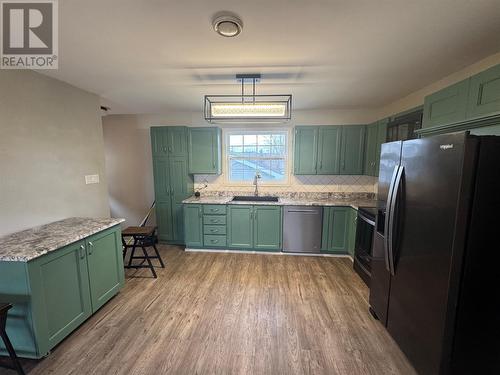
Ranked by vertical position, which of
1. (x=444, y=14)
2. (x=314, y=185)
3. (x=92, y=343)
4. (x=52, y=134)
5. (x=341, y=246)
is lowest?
(x=92, y=343)

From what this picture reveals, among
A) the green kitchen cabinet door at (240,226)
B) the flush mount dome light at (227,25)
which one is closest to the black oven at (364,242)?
the green kitchen cabinet door at (240,226)

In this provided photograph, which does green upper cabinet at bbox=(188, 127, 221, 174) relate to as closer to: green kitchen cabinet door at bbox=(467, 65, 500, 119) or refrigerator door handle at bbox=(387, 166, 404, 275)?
refrigerator door handle at bbox=(387, 166, 404, 275)

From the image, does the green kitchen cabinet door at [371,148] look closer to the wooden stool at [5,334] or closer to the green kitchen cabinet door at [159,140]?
the green kitchen cabinet door at [159,140]

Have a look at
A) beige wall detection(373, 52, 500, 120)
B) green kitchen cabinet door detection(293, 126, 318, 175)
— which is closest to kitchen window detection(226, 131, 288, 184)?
green kitchen cabinet door detection(293, 126, 318, 175)

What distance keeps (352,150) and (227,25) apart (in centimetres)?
297

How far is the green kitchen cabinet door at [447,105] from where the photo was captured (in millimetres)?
1644

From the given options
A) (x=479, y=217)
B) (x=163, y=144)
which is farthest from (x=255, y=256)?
(x=479, y=217)

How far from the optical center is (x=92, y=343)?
1857 mm

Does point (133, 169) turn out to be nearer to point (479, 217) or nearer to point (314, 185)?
point (314, 185)

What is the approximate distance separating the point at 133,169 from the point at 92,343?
3.20m

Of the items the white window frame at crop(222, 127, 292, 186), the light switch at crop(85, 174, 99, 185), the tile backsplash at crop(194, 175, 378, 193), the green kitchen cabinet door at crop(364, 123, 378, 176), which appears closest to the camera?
the light switch at crop(85, 174, 99, 185)

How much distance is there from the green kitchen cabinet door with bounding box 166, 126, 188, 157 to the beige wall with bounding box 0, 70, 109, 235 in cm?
109

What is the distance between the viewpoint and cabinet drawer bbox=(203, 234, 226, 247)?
371 cm

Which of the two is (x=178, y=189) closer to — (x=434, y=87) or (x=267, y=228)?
(x=267, y=228)
